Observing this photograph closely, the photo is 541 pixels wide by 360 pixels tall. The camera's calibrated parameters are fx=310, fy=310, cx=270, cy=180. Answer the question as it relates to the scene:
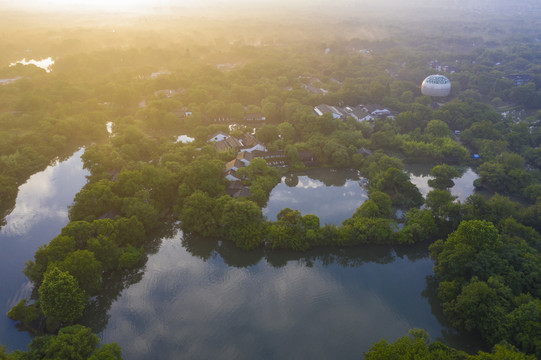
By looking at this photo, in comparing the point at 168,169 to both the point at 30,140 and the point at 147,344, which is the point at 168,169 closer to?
the point at 147,344

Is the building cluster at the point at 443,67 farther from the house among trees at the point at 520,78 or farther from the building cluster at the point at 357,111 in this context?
the building cluster at the point at 357,111

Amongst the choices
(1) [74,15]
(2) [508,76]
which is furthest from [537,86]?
(1) [74,15]

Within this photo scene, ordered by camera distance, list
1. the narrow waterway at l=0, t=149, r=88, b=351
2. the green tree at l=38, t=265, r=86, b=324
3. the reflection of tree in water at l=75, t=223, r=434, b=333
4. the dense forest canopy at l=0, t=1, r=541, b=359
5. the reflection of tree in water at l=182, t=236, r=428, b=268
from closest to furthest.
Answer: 1. the green tree at l=38, t=265, r=86, b=324
2. the dense forest canopy at l=0, t=1, r=541, b=359
3. the narrow waterway at l=0, t=149, r=88, b=351
4. the reflection of tree in water at l=75, t=223, r=434, b=333
5. the reflection of tree in water at l=182, t=236, r=428, b=268

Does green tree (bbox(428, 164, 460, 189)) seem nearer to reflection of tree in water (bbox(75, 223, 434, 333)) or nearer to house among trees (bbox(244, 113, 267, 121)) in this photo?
reflection of tree in water (bbox(75, 223, 434, 333))

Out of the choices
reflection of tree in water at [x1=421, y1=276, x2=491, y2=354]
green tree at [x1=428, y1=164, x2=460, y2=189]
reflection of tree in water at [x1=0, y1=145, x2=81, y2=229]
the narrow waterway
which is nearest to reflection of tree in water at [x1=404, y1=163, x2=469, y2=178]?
green tree at [x1=428, y1=164, x2=460, y2=189]

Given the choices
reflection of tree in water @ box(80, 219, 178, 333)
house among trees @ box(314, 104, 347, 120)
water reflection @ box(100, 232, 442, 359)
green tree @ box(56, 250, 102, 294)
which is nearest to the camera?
water reflection @ box(100, 232, 442, 359)

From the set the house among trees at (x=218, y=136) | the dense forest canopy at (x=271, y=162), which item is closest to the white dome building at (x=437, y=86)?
the dense forest canopy at (x=271, y=162)
